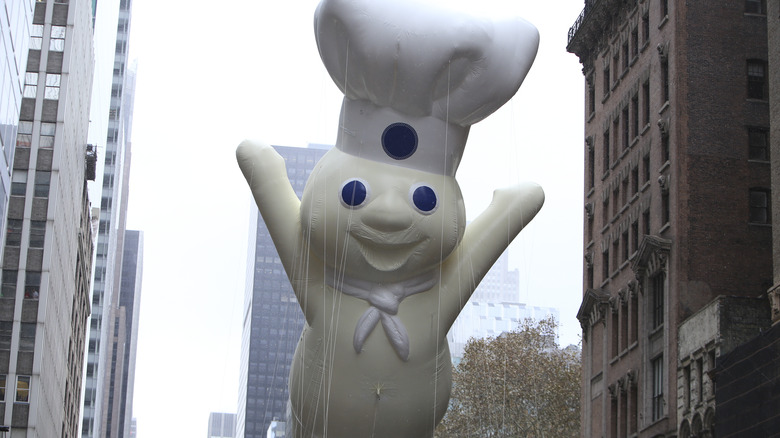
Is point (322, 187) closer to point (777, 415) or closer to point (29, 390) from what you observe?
point (777, 415)

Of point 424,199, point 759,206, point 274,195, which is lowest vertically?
point 424,199

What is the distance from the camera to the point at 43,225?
46.5m

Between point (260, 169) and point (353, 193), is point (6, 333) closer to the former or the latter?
point (260, 169)

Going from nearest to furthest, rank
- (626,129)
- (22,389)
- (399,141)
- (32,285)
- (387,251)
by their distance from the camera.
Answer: (387,251) < (399,141) < (626,129) < (22,389) < (32,285)

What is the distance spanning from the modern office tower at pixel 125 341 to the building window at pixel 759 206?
360ft

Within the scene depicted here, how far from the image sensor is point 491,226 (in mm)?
11797

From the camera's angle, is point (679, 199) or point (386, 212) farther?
point (679, 199)

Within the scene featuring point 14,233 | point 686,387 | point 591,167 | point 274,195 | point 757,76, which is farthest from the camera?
point 14,233

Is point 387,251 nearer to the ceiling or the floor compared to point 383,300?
nearer to the ceiling

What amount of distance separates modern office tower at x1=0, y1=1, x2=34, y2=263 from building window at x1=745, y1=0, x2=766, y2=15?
65.8ft

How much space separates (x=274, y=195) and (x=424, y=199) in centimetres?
154

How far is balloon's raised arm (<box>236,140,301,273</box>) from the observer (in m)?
11.5

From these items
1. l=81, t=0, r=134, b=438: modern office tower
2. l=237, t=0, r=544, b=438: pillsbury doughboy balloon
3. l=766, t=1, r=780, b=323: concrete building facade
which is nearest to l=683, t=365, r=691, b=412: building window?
l=766, t=1, r=780, b=323: concrete building facade

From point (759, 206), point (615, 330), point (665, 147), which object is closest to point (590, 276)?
point (615, 330)
